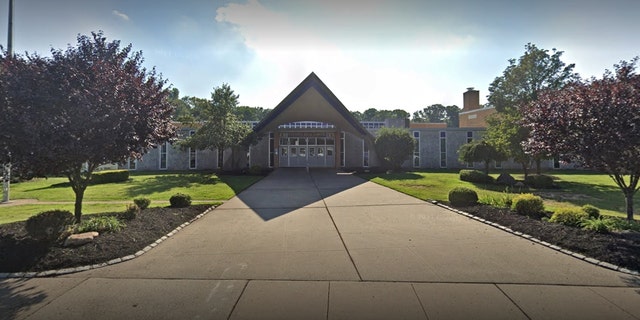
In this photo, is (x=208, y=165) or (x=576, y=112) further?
(x=208, y=165)

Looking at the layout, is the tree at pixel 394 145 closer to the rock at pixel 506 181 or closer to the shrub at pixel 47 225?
the rock at pixel 506 181

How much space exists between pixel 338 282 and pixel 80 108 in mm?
6270

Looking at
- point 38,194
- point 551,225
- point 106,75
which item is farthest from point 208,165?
point 551,225

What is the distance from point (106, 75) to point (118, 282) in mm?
4743

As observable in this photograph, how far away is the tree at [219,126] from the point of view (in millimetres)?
22156

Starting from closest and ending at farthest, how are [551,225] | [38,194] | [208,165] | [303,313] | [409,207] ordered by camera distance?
1. [303,313]
2. [551,225]
3. [409,207]
4. [38,194]
5. [208,165]

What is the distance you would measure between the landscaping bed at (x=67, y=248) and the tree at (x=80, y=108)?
4.80 feet

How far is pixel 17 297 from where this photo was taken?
→ 3.94 metres

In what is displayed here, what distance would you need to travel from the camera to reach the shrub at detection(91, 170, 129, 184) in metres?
18.2

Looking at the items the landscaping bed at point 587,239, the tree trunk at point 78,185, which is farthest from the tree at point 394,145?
the tree trunk at point 78,185

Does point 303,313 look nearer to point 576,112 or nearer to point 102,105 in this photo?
point 102,105

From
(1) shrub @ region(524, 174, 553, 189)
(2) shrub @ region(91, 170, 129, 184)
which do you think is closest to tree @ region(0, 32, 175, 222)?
(2) shrub @ region(91, 170, 129, 184)

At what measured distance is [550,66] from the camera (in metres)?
30.5

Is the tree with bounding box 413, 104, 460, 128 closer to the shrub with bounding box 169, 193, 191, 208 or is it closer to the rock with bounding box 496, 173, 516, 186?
the rock with bounding box 496, 173, 516, 186
